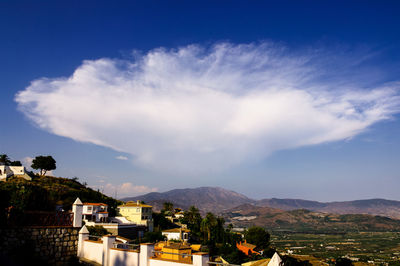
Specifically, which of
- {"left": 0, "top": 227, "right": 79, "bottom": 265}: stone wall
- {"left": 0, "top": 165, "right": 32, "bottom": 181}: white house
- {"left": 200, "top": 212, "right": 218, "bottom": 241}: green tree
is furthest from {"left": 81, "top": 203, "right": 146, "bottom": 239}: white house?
{"left": 0, "top": 227, "right": 79, "bottom": 265}: stone wall

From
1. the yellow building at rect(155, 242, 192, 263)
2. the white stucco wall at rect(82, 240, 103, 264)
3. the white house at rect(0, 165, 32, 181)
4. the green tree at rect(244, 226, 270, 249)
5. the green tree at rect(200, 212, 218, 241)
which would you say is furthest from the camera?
the green tree at rect(244, 226, 270, 249)

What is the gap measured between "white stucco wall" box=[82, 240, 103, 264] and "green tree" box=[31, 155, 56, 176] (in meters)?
72.8

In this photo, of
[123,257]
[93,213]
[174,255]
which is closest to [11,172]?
[93,213]

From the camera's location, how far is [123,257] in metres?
14.5

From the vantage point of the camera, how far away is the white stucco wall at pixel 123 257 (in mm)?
13984

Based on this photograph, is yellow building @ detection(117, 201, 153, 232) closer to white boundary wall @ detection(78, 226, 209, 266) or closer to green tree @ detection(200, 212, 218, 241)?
green tree @ detection(200, 212, 218, 241)

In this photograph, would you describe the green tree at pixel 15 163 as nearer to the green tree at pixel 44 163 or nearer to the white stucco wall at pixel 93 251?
the green tree at pixel 44 163

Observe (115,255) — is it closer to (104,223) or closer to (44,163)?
(104,223)

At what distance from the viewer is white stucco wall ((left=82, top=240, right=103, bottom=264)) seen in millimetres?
16134

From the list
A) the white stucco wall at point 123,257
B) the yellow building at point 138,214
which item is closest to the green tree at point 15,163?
the yellow building at point 138,214

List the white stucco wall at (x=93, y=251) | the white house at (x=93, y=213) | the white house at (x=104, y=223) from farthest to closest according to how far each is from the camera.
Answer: the white house at (x=93, y=213)
the white house at (x=104, y=223)
the white stucco wall at (x=93, y=251)

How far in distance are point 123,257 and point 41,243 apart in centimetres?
573

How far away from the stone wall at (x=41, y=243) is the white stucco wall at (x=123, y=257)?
4.09 metres

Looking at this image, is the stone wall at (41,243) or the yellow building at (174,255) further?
the stone wall at (41,243)
